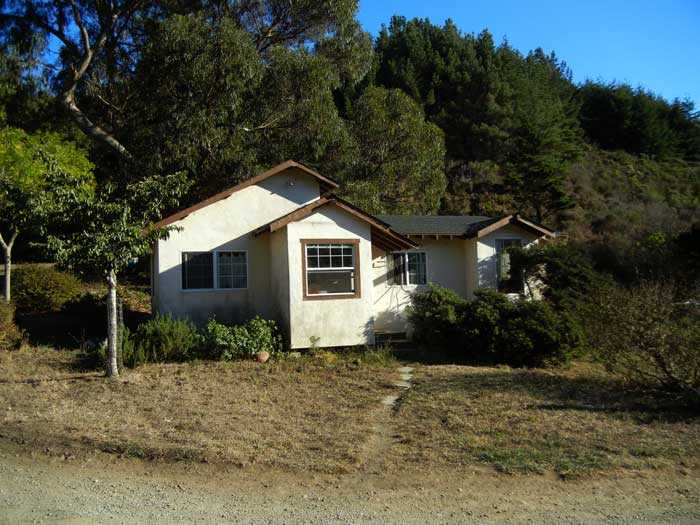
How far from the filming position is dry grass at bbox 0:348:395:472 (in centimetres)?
704

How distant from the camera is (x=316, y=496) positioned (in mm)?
5734

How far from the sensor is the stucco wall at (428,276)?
17703mm

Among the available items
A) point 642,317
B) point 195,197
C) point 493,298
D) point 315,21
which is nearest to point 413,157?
point 315,21

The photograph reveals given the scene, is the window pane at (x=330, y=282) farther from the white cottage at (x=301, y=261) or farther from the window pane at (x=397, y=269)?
the window pane at (x=397, y=269)

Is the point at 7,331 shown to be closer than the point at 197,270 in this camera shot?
Yes

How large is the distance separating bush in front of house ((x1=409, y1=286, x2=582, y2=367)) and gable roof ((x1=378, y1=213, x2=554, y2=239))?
4.31 m

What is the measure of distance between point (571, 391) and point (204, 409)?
6279 mm

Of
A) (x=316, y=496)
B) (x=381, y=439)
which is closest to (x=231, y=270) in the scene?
(x=381, y=439)

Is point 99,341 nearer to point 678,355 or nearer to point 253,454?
point 253,454

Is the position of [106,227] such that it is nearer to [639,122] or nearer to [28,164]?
[28,164]

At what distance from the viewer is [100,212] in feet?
33.9

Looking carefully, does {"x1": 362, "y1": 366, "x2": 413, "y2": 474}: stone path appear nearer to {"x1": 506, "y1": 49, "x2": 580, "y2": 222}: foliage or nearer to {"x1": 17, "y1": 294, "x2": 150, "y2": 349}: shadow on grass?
{"x1": 17, "y1": 294, "x2": 150, "y2": 349}: shadow on grass

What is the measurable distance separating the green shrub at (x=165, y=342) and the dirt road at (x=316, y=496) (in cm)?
602

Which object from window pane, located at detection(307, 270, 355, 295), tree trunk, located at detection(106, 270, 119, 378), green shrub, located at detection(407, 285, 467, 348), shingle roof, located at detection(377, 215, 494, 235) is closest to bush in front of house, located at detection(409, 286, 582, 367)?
green shrub, located at detection(407, 285, 467, 348)
